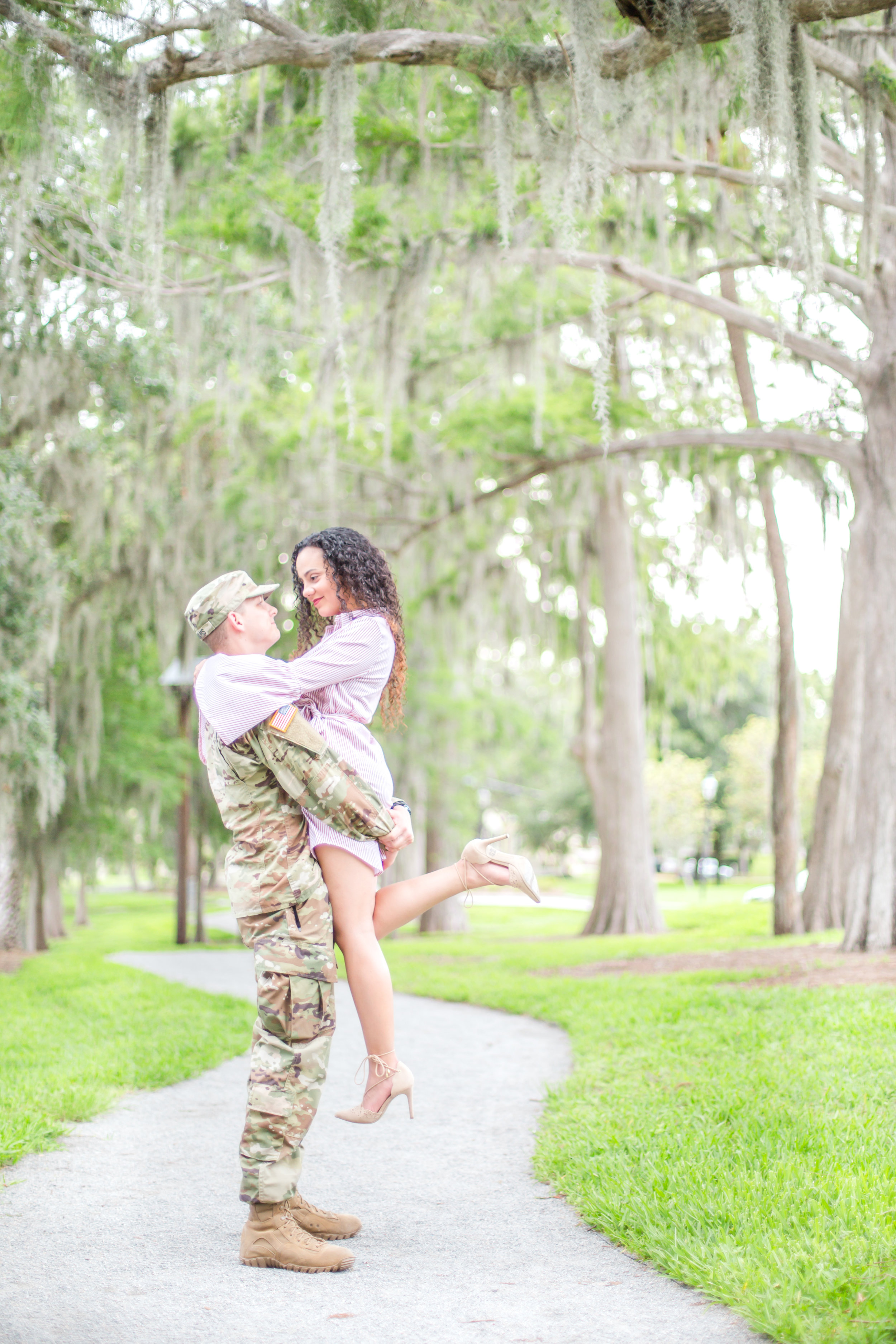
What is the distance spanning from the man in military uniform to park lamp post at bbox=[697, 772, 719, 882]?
2421cm

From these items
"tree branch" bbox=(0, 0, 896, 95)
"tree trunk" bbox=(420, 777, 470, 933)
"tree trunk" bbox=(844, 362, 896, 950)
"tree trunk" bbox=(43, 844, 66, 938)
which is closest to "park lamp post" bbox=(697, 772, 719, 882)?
"tree trunk" bbox=(420, 777, 470, 933)

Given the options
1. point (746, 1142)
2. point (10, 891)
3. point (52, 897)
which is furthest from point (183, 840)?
point (746, 1142)

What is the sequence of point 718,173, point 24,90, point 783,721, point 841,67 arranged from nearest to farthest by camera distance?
point 24,90 < point 841,67 < point 718,173 < point 783,721

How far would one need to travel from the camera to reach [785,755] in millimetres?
11969

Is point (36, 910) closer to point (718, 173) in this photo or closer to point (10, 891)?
point (10, 891)

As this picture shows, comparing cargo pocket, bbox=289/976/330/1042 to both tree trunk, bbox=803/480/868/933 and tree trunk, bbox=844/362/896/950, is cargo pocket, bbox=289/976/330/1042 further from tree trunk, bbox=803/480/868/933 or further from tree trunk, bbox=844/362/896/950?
tree trunk, bbox=803/480/868/933

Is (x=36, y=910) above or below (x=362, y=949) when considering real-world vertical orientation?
below

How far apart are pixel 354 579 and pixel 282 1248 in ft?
5.48

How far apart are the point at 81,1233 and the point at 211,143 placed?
764cm

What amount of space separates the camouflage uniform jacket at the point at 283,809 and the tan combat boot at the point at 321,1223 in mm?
685

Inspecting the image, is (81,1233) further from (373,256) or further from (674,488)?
(674,488)

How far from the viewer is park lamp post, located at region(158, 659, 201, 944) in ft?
46.2

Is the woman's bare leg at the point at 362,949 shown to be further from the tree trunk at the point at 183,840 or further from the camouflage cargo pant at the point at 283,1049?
the tree trunk at the point at 183,840

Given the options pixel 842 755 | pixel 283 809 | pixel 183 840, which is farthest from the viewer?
pixel 183 840
